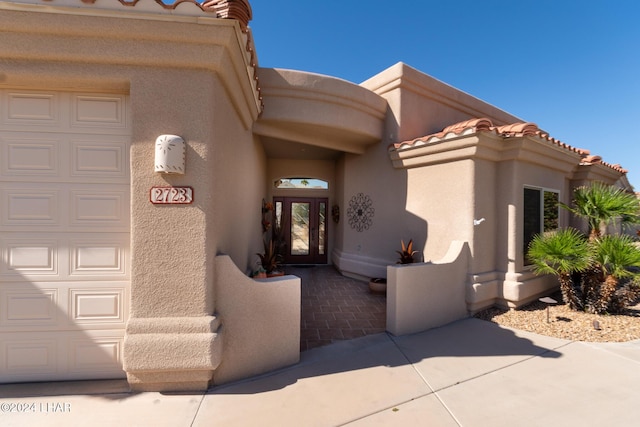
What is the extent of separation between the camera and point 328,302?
5840mm

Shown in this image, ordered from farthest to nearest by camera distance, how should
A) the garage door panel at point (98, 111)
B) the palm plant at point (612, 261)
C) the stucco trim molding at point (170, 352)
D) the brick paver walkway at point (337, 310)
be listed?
the palm plant at point (612, 261) → the brick paver walkway at point (337, 310) → the garage door panel at point (98, 111) → the stucco trim molding at point (170, 352)

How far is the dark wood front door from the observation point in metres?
9.92

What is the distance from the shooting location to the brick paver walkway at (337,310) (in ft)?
14.1

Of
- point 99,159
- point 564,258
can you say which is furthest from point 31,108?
point 564,258

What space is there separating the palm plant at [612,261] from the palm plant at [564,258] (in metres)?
0.25

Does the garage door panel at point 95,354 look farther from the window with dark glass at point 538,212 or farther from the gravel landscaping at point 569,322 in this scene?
the window with dark glass at point 538,212

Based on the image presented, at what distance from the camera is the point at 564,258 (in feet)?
16.4

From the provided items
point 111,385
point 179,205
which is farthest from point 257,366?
point 179,205

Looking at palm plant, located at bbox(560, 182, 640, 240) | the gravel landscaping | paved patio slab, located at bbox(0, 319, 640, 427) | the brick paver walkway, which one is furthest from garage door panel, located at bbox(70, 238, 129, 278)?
palm plant, located at bbox(560, 182, 640, 240)

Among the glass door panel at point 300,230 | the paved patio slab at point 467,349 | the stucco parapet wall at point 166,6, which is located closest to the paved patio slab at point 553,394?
the paved patio slab at point 467,349

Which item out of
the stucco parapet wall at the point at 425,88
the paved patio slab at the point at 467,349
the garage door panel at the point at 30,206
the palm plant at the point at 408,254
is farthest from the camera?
the stucco parapet wall at the point at 425,88

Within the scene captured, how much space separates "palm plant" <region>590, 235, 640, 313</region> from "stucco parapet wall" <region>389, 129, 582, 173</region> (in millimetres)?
2027

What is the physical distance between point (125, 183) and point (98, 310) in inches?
59.7

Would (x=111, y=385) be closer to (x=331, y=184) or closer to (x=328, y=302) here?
(x=328, y=302)
